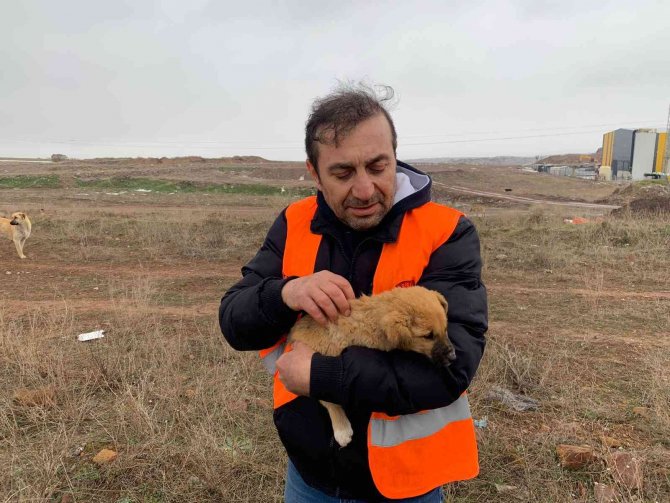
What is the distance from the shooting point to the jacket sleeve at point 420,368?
1.79 m

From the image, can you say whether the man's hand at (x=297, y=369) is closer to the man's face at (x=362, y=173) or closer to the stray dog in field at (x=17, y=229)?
the man's face at (x=362, y=173)

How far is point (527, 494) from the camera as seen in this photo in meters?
3.86

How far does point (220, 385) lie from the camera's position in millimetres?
5395

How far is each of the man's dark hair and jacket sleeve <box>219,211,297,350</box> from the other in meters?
0.55

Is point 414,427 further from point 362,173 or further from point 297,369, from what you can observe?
point 362,173

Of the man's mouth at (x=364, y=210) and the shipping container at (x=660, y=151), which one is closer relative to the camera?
the man's mouth at (x=364, y=210)

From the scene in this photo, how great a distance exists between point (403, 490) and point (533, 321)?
7032 mm

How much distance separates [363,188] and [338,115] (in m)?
0.36

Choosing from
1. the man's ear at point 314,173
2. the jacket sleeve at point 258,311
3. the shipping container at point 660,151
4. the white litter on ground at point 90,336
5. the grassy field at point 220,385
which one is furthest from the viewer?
the shipping container at point 660,151

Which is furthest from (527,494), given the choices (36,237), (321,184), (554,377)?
(36,237)

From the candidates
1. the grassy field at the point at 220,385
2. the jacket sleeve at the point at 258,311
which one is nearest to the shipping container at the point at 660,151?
the grassy field at the point at 220,385

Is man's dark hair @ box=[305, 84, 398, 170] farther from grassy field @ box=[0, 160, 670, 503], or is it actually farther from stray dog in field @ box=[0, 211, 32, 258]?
stray dog in field @ box=[0, 211, 32, 258]

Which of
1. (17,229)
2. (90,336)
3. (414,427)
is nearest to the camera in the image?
(414,427)

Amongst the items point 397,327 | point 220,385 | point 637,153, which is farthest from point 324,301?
point 637,153
